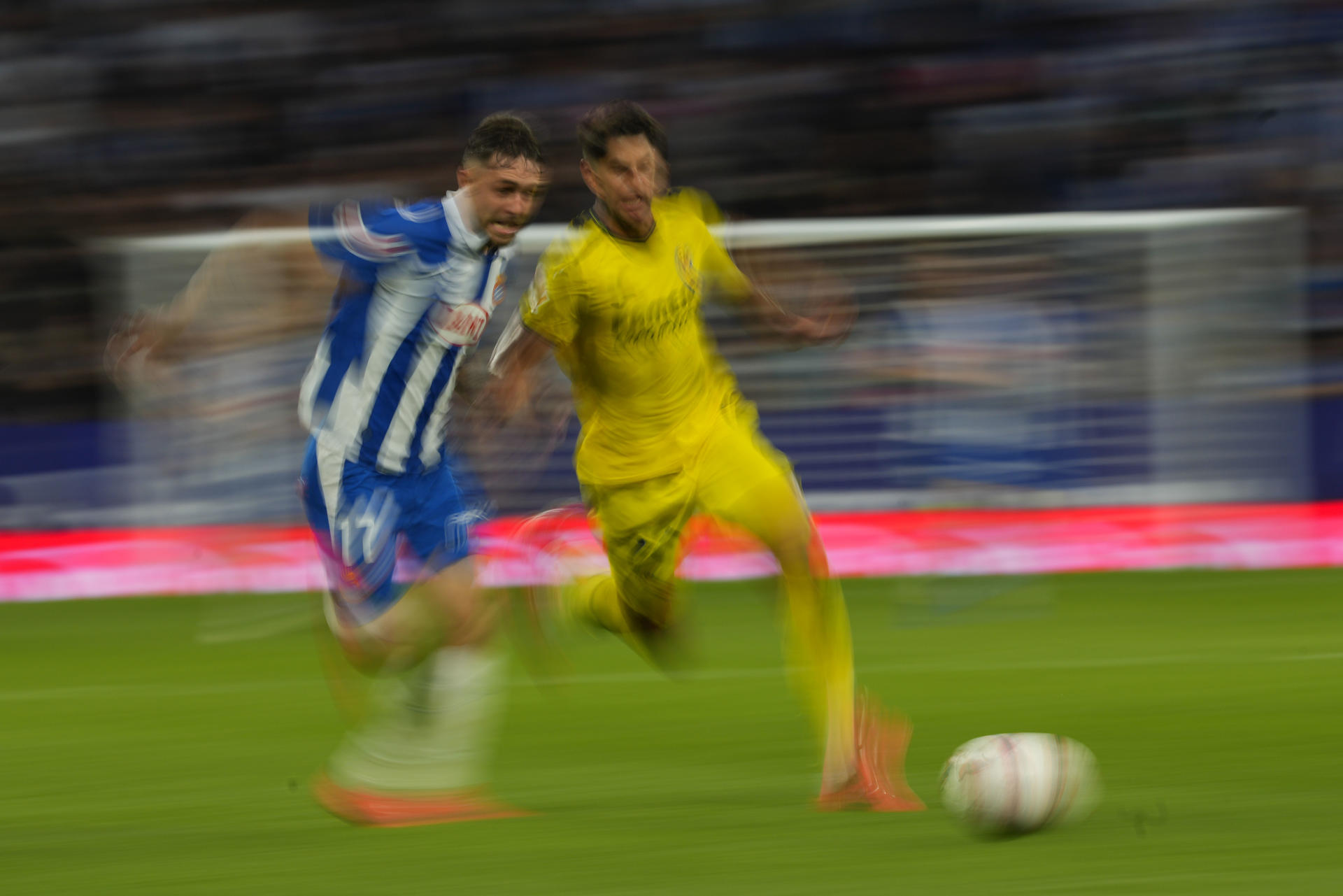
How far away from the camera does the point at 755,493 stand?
489 centimetres

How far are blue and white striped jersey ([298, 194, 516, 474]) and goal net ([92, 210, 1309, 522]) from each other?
5.42 meters

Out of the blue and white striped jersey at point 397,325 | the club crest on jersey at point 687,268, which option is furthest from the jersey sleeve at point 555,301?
the club crest on jersey at point 687,268

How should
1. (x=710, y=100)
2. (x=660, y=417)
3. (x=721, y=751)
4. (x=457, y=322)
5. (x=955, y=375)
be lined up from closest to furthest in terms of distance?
(x=457, y=322), (x=660, y=417), (x=721, y=751), (x=955, y=375), (x=710, y=100)

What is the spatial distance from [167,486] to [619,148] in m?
6.53

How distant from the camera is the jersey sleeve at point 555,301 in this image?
16.2 ft

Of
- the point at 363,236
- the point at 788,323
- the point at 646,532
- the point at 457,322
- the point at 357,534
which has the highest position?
the point at 363,236

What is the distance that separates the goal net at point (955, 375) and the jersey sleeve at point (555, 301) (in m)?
5.28

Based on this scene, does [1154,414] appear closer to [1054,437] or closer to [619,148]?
[1054,437]

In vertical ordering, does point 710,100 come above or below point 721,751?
above

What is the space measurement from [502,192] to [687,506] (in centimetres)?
89

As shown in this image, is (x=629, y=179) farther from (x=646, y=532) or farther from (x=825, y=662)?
(x=825, y=662)

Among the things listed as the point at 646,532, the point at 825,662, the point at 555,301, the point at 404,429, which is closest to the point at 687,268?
the point at 555,301

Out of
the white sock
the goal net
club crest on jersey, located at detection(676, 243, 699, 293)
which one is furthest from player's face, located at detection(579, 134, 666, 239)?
the goal net

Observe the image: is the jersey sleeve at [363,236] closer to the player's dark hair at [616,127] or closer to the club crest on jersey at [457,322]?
the club crest on jersey at [457,322]
